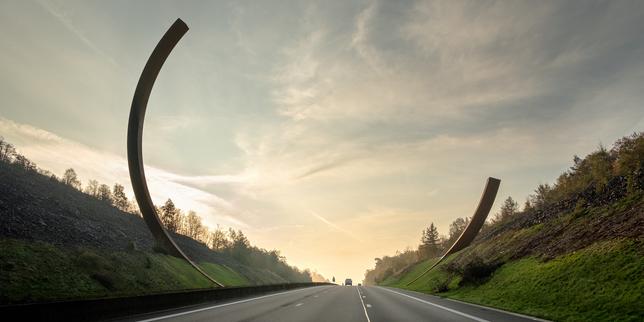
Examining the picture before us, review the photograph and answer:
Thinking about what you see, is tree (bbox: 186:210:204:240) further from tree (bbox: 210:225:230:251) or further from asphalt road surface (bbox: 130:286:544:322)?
asphalt road surface (bbox: 130:286:544:322)

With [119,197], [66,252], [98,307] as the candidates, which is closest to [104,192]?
[119,197]

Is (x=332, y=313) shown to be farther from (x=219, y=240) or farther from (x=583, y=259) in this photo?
(x=219, y=240)

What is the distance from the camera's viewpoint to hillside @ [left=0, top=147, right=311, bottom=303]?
27.0 m

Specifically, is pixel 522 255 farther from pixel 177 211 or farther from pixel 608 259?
pixel 177 211

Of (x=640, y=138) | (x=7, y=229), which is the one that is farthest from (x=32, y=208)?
(x=640, y=138)

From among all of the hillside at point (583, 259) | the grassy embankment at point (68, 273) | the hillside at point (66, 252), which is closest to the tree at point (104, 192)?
the hillside at point (66, 252)

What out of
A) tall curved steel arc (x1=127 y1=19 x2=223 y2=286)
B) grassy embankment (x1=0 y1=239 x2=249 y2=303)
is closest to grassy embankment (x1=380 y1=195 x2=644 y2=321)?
grassy embankment (x1=0 y1=239 x2=249 y2=303)

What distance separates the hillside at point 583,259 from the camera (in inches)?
611

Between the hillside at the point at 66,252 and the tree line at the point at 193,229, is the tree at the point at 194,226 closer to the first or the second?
the tree line at the point at 193,229

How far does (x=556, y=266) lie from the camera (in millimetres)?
21953

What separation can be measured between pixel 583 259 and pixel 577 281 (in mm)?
2500

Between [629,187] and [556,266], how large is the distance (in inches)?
306

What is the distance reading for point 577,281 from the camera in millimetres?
18359

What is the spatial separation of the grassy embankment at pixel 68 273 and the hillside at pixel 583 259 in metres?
17.2
